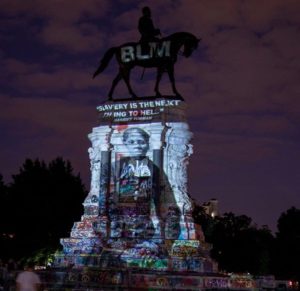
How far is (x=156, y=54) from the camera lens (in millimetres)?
46812

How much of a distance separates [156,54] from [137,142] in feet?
20.7

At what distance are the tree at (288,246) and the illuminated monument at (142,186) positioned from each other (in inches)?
1391

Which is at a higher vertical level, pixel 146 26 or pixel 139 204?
pixel 146 26

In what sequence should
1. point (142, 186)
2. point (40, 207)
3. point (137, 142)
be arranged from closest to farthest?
point (142, 186), point (137, 142), point (40, 207)

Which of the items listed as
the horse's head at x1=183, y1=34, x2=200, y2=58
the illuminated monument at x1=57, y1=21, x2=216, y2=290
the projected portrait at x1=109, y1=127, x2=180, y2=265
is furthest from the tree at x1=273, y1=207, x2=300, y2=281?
the horse's head at x1=183, y1=34, x2=200, y2=58

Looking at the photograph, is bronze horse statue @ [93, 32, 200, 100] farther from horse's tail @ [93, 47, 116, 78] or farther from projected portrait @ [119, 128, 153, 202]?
projected portrait @ [119, 128, 153, 202]

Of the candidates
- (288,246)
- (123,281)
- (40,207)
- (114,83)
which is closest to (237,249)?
(288,246)

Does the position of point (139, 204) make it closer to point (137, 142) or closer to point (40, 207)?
point (137, 142)

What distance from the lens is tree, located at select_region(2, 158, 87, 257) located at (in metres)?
60.5

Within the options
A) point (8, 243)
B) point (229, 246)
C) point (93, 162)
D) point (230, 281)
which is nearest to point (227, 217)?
point (229, 246)

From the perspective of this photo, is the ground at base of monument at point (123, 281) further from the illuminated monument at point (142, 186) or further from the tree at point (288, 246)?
the tree at point (288, 246)

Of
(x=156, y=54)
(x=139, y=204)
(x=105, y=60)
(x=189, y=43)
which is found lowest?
(x=139, y=204)

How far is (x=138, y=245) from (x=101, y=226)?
322 centimetres

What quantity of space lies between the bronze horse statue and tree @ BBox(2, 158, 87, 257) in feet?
54.5
